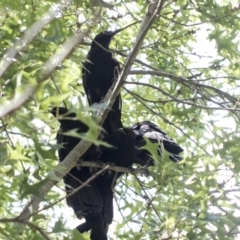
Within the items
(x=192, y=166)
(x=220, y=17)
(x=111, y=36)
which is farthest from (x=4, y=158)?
(x=111, y=36)

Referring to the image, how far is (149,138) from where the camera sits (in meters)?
4.51

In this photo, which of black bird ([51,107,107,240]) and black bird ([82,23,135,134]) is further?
black bird ([82,23,135,134])

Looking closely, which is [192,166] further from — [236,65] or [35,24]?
[236,65]

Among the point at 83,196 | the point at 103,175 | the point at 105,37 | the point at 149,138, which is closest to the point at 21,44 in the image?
the point at 149,138

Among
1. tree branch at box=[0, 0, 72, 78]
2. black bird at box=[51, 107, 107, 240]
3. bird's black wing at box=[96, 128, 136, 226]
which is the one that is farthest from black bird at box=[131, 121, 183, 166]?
tree branch at box=[0, 0, 72, 78]

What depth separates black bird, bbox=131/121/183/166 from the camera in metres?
4.46

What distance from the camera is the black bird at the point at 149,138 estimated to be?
4.46 m

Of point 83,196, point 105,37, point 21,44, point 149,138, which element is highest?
point 105,37

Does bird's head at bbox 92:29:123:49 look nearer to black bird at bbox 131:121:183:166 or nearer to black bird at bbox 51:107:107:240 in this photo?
black bird at bbox 131:121:183:166

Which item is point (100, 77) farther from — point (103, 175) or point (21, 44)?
point (21, 44)

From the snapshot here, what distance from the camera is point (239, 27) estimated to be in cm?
441

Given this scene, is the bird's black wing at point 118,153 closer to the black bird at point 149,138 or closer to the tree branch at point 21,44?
the black bird at point 149,138

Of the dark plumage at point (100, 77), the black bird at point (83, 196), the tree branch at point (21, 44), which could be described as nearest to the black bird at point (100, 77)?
the dark plumage at point (100, 77)

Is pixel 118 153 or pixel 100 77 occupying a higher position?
pixel 100 77
